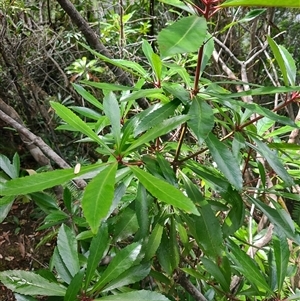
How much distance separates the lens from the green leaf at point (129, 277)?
0.52 metres

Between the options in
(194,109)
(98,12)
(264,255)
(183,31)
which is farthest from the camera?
(98,12)

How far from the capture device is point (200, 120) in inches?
18.6

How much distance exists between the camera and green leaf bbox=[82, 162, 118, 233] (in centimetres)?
36

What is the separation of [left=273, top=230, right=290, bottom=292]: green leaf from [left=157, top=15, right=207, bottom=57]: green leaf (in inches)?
16.3

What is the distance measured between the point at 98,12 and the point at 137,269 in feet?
6.06

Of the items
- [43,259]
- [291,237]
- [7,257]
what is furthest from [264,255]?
[7,257]

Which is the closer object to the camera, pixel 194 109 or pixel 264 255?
pixel 194 109

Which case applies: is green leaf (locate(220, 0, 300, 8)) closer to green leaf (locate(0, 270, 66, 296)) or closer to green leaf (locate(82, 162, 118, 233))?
green leaf (locate(82, 162, 118, 233))

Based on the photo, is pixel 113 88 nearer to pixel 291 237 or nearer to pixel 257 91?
pixel 257 91

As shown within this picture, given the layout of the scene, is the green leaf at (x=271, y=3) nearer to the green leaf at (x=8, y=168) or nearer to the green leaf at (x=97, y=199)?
the green leaf at (x=97, y=199)

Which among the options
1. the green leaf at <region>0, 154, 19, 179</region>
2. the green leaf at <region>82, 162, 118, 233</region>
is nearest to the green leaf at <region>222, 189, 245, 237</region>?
the green leaf at <region>82, 162, 118, 233</region>

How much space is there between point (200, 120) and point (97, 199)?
19 cm

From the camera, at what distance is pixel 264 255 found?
102 centimetres

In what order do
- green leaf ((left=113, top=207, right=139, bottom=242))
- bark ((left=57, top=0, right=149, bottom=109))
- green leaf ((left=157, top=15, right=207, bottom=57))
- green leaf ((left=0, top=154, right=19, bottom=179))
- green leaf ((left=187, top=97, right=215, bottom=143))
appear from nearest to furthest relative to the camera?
green leaf ((left=157, top=15, right=207, bottom=57)), green leaf ((left=187, top=97, right=215, bottom=143)), green leaf ((left=113, top=207, right=139, bottom=242)), green leaf ((left=0, top=154, right=19, bottom=179)), bark ((left=57, top=0, right=149, bottom=109))
